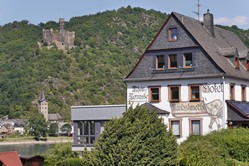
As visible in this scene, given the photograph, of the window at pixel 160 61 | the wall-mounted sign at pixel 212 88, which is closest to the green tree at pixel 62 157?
the window at pixel 160 61

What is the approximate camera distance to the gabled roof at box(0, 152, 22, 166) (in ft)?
102

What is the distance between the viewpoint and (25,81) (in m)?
197

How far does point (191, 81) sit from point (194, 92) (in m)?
0.78

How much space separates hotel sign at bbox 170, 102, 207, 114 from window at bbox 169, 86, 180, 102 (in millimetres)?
344

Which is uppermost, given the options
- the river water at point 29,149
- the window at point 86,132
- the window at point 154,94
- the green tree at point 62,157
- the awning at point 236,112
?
the window at point 154,94

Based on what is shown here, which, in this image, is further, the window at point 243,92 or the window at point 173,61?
the window at point 243,92

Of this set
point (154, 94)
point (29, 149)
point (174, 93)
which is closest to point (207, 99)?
point (174, 93)

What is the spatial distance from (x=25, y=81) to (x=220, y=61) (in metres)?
165

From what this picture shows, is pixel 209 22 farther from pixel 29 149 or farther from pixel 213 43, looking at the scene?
pixel 29 149

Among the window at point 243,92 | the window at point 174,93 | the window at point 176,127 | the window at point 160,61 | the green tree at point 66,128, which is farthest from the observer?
the green tree at point 66,128

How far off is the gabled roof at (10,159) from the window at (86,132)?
7703mm

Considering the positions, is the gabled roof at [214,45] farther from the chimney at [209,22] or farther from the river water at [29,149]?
the river water at [29,149]

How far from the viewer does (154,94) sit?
38.7 m

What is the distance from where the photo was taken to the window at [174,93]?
37.6 m
